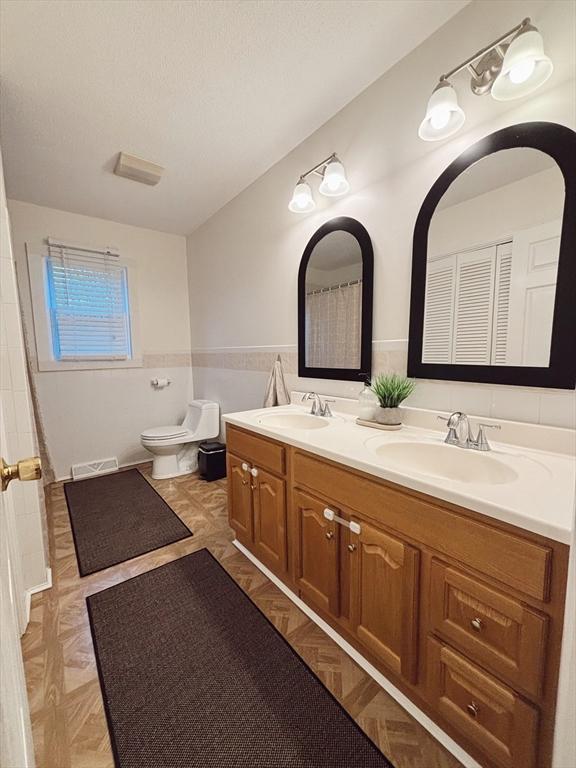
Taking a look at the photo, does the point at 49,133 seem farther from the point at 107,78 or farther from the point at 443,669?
the point at 443,669

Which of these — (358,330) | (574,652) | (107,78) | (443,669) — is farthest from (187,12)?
(443,669)

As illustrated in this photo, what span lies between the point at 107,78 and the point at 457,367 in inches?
82.2

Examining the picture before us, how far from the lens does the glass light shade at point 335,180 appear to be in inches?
62.2

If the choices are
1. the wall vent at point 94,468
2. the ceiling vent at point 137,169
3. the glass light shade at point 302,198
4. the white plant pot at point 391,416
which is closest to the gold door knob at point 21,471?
the white plant pot at point 391,416

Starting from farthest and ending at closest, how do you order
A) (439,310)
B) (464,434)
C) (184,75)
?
(184,75) → (439,310) → (464,434)

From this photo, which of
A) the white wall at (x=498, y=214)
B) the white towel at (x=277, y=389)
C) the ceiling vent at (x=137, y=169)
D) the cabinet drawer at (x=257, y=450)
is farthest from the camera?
the white towel at (x=277, y=389)

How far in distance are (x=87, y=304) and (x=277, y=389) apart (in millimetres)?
2102

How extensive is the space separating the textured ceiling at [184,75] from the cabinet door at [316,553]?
1.92m

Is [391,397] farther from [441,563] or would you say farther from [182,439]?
[182,439]

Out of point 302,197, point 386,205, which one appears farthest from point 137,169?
point 386,205

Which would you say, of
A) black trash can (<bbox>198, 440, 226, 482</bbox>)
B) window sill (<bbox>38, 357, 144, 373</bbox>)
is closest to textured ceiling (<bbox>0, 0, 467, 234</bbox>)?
window sill (<bbox>38, 357, 144, 373</bbox>)

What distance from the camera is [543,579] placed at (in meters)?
0.67

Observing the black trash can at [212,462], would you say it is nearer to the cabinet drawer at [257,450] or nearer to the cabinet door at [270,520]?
the cabinet drawer at [257,450]

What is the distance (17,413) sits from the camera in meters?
1.48
